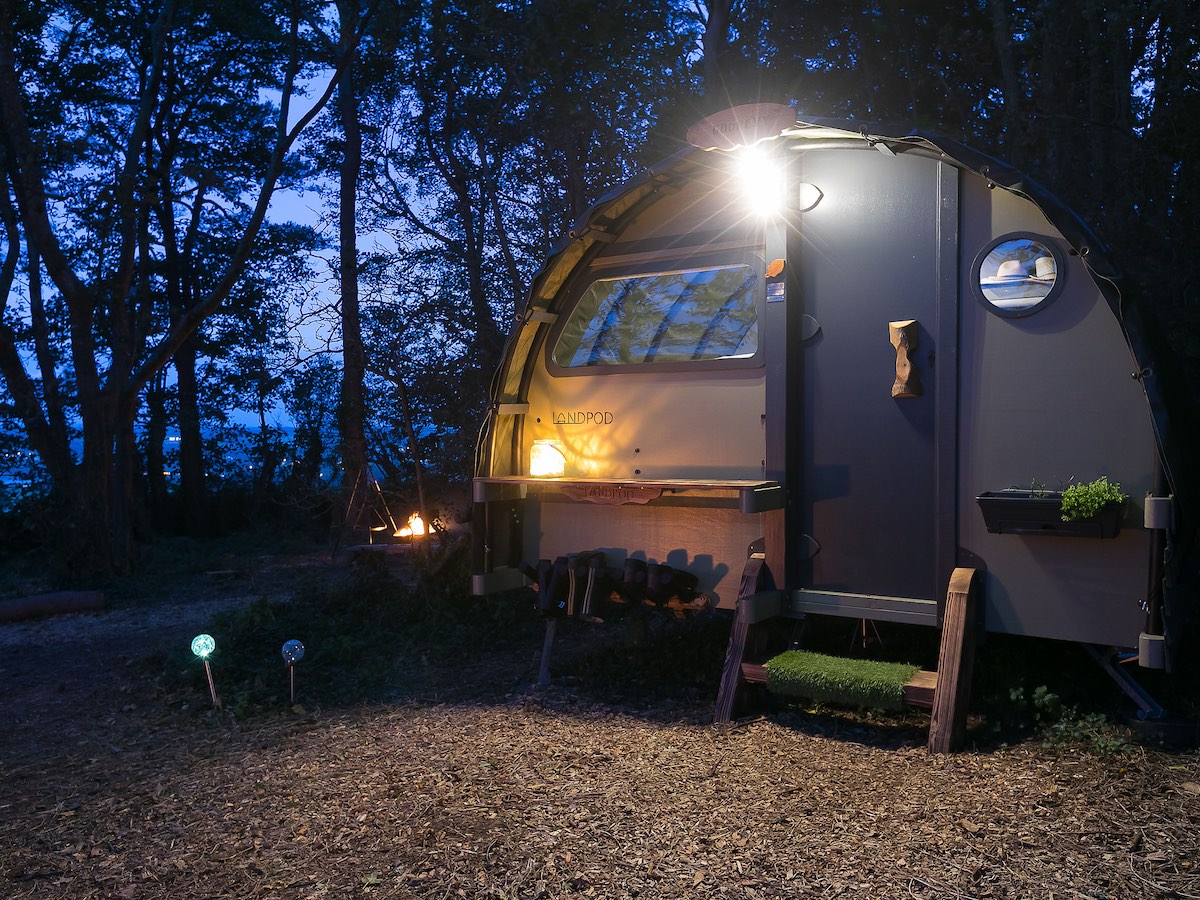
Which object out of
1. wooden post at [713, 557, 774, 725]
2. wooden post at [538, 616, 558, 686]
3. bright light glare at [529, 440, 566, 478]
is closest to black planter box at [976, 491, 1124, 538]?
wooden post at [713, 557, 774, 725]

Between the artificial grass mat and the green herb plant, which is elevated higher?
the green herb plant

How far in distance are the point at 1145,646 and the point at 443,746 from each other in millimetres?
3001

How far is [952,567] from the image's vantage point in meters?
4.36

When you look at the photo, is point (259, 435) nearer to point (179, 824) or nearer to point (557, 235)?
point (557, 235)

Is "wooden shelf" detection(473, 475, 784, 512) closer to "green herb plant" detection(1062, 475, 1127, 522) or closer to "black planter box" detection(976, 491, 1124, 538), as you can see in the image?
"black planter box" detection(976, 491, 1124, 538)

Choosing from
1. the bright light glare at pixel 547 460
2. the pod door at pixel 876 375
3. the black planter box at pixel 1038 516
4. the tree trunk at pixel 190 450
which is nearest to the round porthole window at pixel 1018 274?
the pod door at pixel 876 375

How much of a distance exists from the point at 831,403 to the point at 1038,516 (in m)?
1.11

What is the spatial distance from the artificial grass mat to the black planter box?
80 centimetres

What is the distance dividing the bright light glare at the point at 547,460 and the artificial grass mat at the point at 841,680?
5.69 ft

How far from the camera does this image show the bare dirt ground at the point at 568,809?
293cm

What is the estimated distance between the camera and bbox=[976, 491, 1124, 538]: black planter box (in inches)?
153

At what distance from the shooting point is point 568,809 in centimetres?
347

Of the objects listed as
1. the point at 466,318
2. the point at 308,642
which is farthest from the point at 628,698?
the point at 466,318

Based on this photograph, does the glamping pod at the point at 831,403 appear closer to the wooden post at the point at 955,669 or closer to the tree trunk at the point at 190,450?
the wooden post at the point at 955,669
